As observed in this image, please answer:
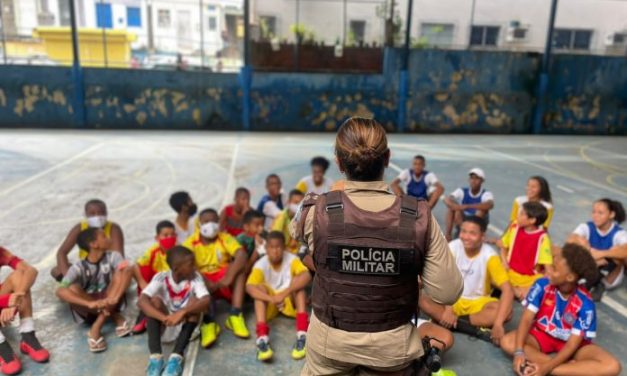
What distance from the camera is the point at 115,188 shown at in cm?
860

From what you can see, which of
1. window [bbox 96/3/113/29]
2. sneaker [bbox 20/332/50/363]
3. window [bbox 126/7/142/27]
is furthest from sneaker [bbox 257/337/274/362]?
window [bbox 126/7/142/27]

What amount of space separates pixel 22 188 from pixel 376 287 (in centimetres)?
824

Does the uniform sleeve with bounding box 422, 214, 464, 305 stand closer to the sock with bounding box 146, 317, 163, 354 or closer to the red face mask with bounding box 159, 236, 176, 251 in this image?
the sock with bounding box 146, 317, 163, 354

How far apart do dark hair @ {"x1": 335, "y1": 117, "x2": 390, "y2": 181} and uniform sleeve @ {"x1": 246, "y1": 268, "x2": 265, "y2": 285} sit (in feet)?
7.78

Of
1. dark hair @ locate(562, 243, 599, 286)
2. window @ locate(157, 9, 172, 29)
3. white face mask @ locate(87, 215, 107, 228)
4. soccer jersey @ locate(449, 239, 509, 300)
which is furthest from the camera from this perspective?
window @ locate(157, 9, 172, 29)

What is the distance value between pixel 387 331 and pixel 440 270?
1.05 feet

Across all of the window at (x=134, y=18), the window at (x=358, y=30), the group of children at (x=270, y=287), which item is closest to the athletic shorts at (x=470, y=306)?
the group of children at (x=270, y=287)

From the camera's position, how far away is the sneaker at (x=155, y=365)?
3.35 meters

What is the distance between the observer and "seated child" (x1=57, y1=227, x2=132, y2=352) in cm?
383

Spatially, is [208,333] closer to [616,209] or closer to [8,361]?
[8,361]

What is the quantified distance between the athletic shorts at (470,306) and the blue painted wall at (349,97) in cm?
1432

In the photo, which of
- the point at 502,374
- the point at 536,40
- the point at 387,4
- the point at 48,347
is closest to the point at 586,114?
the point at 536,40

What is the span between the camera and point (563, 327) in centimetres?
341

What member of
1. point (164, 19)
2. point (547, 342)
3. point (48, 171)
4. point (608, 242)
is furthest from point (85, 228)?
point (164, 19)
